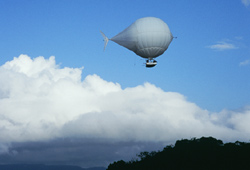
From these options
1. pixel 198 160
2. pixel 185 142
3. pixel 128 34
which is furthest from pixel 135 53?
pixel 185 142

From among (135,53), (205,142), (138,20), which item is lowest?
(205,142)

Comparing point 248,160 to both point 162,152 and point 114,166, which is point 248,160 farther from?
point 114,166

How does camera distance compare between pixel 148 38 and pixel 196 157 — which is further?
pixel 196 157

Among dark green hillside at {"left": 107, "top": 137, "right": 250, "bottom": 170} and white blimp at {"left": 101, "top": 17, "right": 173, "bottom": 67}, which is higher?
white blimp at {"left": 101, "top": 17, "right": 173, "bottom": 67}

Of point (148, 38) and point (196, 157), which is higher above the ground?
point (148, 38)

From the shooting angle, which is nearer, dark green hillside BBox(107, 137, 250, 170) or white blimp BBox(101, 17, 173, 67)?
white blimp BBox(101, 17, 173, 67)
